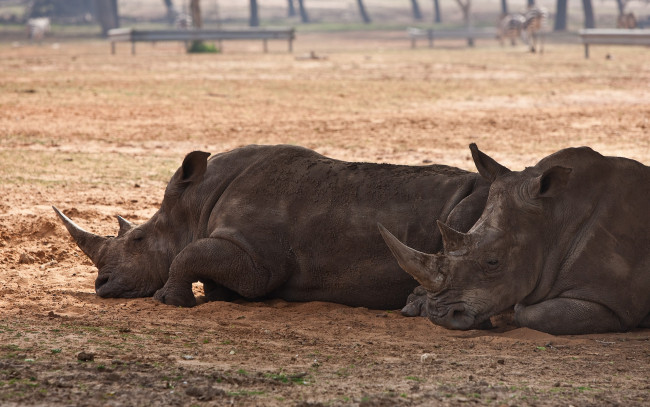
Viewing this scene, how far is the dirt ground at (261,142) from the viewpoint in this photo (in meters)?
5.00

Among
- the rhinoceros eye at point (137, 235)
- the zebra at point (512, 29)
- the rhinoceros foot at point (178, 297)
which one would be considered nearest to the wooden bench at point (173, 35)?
the zebra at point (512, 29)

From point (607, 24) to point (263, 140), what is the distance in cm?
5775

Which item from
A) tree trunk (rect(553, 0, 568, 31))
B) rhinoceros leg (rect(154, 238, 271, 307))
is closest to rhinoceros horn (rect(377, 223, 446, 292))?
rhinoceros leg (rect(154, 238, 271, 307))

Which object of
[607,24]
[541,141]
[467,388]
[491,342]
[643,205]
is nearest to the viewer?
[467,388]

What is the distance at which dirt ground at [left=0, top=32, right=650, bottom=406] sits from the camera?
500cm

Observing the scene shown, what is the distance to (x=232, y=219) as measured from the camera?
709cm

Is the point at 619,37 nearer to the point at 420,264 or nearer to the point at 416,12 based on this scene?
the point at 420,264

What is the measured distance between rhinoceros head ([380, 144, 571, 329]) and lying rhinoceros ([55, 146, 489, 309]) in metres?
0.34

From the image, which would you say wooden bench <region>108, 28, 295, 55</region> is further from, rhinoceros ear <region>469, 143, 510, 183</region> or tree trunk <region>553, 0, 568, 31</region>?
tree trunk <region>553, 0, 568, 31</region>

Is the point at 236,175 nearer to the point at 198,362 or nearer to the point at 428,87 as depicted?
the point at 198,362

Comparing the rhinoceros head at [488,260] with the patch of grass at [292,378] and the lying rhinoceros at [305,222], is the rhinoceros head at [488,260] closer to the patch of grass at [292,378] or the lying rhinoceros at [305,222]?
the lying rhinoceros at [305,222]

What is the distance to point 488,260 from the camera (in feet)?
20.2

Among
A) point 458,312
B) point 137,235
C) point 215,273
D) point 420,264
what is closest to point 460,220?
point 420,264

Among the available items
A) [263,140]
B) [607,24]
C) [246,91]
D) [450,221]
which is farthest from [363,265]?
[607,24]
